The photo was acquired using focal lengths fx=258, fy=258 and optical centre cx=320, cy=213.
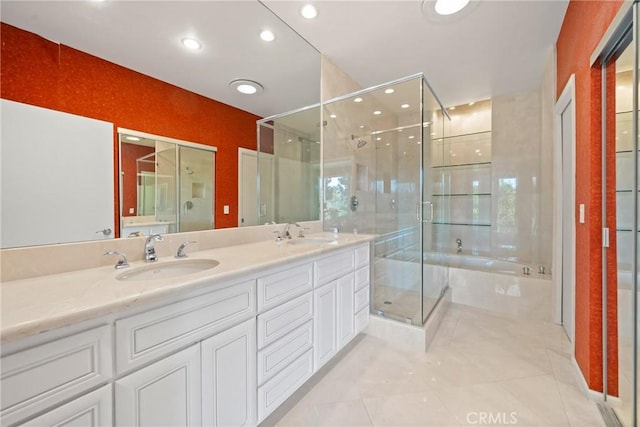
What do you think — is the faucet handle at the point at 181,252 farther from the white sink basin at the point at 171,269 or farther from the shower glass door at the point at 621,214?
the shower glass door at the point at 621,214

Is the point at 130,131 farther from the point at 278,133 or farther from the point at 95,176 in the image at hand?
the point at 278,133

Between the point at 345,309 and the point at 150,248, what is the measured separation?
4.38 feet

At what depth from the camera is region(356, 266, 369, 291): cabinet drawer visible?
2117mm

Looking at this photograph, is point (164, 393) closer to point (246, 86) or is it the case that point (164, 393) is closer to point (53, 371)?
point (53, 371)

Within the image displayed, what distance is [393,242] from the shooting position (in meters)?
2.98

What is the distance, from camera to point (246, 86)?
6.36 feet

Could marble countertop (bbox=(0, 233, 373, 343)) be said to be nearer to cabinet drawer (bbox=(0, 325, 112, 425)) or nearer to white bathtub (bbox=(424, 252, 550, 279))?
cabinet drawer (bbox=(0, 325, 112, 425))

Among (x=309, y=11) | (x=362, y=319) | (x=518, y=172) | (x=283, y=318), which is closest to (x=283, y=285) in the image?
(x=283, y=318)

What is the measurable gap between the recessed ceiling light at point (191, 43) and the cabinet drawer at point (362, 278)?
75.8 inches

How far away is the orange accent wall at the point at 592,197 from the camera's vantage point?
1440 mm

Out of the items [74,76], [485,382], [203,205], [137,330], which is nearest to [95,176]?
[74,76]

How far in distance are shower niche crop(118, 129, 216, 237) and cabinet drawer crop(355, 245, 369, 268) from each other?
1.12 meters

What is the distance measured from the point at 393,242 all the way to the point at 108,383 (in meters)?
2.67

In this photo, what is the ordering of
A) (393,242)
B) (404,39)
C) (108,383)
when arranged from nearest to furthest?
(108,383), (404,39), (393,242)
